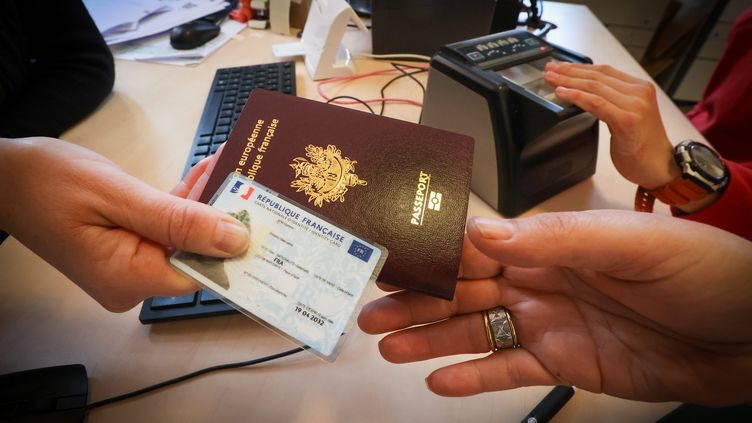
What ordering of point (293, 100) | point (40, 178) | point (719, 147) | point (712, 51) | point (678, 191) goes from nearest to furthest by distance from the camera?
point (40, 178)
point (293, 100)
point (678, 191)
point (719, 147)
point (712, 51)

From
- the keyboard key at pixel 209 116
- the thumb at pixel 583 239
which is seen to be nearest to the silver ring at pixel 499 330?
the thumb at pixel 583 239

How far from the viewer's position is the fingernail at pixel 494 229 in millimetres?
400

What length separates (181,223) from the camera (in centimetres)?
36

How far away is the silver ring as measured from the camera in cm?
50

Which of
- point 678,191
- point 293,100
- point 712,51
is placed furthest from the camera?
point 712,51

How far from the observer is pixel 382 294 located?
531 mm

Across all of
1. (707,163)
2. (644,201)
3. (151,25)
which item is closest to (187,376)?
(644,201)

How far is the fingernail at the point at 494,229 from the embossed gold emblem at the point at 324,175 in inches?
5.8

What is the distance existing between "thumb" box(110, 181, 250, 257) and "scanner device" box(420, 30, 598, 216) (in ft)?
1.32

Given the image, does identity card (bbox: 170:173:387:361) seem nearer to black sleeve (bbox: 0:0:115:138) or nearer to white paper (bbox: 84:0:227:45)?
black sleeve (bbox: 0:0:115:138)

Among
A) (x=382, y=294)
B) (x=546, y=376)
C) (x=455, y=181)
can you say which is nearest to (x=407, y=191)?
(x=455, y=181)

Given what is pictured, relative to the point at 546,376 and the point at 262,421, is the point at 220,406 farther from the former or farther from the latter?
the point at 546,376

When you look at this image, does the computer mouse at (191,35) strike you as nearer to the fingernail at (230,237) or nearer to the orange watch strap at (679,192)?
the fingernail at (230,237)

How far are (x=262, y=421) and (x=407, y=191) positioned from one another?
1.04ft
